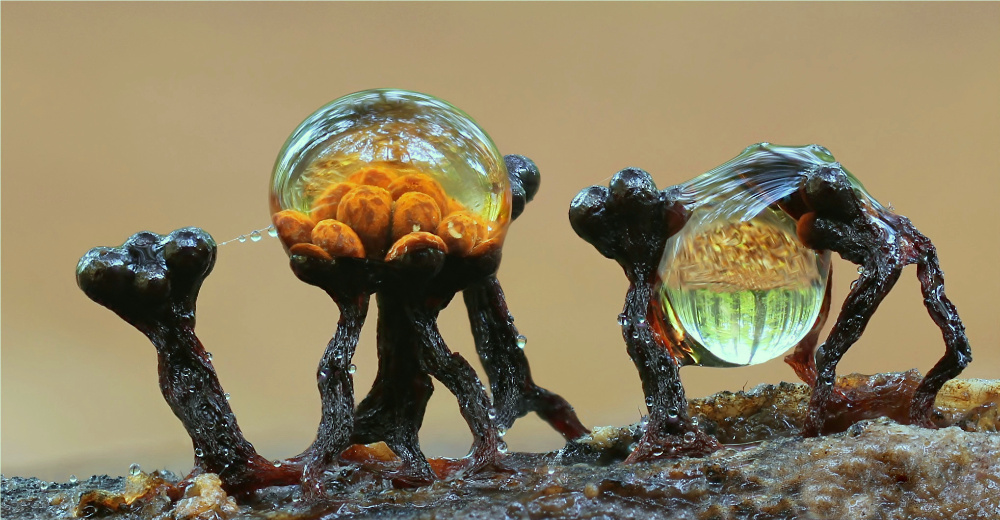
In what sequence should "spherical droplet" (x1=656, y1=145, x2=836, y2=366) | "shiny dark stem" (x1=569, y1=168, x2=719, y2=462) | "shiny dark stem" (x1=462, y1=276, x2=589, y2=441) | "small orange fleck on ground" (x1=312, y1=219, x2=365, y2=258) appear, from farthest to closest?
"shiny dark stem" (x1=462, y1=276, x2=589, y2=441)
"spherical droplet" (x1=656, y1=145, x2=836, y2=366)
"shiny dark stem" (x1=569, y1=168, x2=719, y2=462)
"small orange fleck on ground" (x1=312, y1=219, x2=365, y2=258)

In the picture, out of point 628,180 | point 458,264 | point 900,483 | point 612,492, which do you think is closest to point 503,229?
point 458,264

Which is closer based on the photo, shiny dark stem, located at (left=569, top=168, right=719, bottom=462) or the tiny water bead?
the tiny water bead

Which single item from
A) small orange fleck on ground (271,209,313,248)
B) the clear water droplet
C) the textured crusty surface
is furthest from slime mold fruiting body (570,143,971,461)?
small orange fleck on ground (271,209,313,248)

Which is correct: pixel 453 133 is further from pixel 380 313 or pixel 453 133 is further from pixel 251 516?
pixel 251 516

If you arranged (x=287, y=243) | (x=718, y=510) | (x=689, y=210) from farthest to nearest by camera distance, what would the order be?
1. (x=689, y=210)
2. (x=287, y=243)
3. (x=718, y=510)

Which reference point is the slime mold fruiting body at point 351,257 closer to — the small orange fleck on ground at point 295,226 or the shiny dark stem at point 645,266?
the small orange fleck on ground at point 295,226

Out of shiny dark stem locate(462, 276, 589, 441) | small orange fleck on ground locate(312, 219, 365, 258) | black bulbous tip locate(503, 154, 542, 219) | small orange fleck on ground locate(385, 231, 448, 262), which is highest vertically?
black bulbous tip locate(503, 154, 542, 219)

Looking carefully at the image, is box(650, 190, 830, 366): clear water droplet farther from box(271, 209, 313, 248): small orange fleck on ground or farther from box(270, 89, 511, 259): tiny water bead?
box(271, 209, 313, 248): small orange fleck on ground

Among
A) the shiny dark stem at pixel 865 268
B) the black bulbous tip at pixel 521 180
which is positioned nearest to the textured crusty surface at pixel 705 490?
the shiny dark stem at pixel 865 268

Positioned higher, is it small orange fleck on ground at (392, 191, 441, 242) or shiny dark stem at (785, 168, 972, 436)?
small orange fleck on ground at (392, 191, 441, 242)
